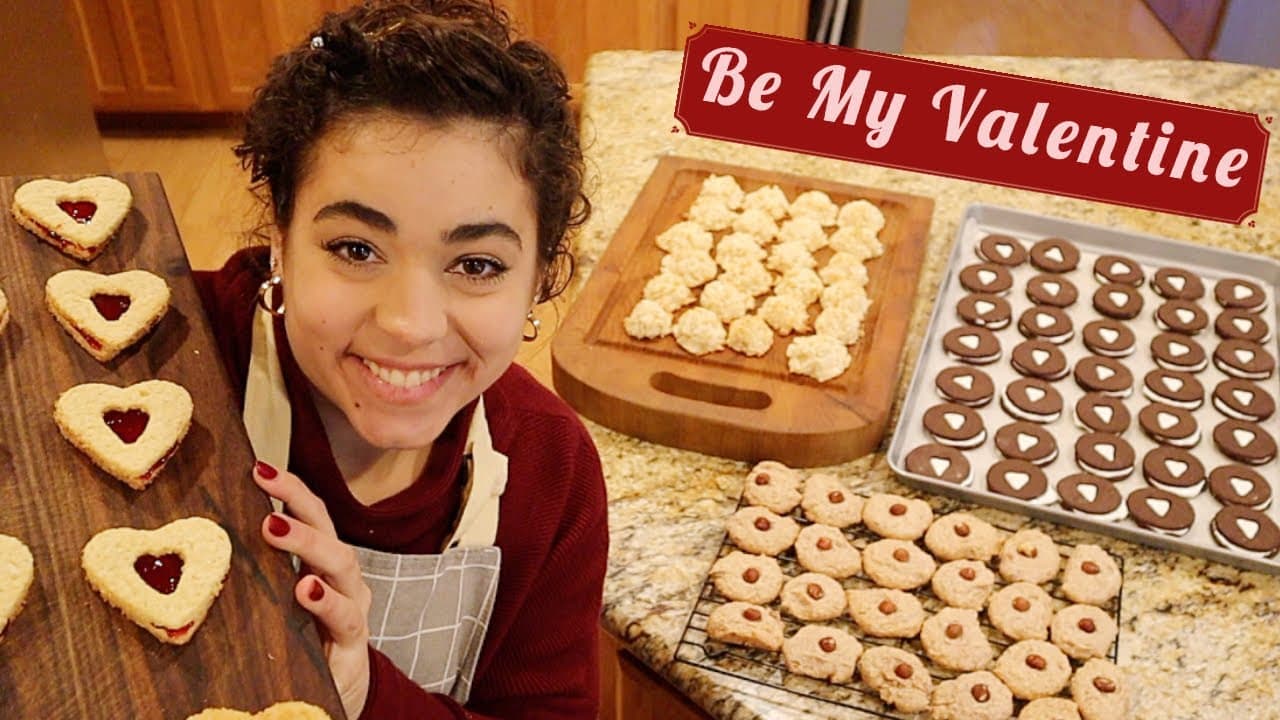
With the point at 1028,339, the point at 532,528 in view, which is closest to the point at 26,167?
the point at 532,528

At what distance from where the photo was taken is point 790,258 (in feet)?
6.26

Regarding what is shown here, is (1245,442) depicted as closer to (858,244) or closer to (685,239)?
(858,244)

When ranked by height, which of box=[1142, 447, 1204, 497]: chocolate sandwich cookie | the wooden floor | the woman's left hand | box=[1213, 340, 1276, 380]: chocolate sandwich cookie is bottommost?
the wooden floor

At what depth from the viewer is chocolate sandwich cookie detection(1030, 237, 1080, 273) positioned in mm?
1958

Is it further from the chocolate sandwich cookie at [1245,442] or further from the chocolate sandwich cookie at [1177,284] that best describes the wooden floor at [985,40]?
the chocolate sandwich cookie at [1245,442]

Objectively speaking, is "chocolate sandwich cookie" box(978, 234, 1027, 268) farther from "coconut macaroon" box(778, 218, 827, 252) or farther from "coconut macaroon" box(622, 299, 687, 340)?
"coconut macaroon" box(622, 299, 687, 340)

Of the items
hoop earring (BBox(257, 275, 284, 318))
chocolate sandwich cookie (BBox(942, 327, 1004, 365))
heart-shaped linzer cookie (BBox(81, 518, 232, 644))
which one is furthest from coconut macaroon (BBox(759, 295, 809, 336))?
heart-shaped linzer cookie (BBox(81, 518, 232, 644))

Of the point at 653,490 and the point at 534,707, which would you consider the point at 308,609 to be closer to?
the point at 534,707

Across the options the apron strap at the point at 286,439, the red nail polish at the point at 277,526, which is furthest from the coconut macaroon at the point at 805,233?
the red nail polish at the point at 277,526

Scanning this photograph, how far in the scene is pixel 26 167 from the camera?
2633 millimetres

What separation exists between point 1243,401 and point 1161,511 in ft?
1.00

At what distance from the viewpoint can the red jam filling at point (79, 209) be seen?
1.03m

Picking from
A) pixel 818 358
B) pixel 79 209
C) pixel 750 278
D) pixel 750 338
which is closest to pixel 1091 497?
pixel 818 358

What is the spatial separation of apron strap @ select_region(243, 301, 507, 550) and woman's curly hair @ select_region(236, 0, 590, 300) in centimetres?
14
